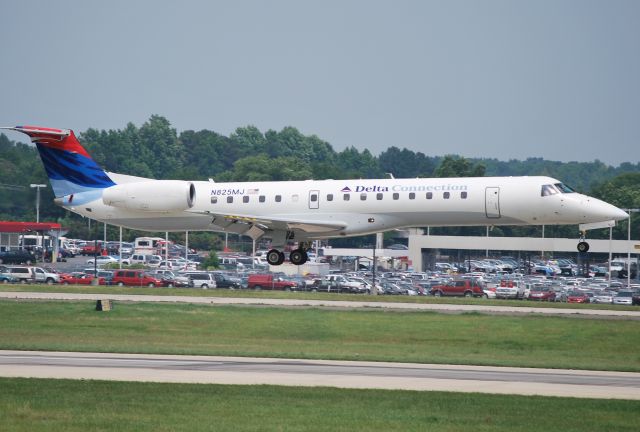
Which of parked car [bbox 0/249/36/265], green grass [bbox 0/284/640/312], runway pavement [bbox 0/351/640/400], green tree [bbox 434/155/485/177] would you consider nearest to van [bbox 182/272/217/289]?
green grass [bbox 0/284/640/312]

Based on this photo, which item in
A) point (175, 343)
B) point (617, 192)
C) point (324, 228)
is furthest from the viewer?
point (617, 192)

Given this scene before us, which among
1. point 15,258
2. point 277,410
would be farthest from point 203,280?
point 277,410

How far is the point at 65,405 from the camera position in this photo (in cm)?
2011

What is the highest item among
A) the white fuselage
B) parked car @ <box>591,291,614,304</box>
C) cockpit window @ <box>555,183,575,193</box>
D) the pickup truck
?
cockpit window @ <box>555,183,575,193</box>

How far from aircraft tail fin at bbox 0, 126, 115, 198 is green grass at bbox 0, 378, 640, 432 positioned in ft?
85.1

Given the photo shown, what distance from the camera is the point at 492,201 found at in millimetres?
41781

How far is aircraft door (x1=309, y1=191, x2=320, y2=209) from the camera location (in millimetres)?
44625

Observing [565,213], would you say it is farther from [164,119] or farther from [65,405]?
[164,119]

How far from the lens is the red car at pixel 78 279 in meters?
67.3

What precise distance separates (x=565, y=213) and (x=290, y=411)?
24.0 m

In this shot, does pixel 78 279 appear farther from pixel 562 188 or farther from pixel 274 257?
pixel 562 188

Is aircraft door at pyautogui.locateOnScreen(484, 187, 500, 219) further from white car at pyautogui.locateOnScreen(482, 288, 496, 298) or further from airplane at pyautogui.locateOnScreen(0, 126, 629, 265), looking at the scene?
white car at pyautogui.locateOnScreen(482, 288, 496, 298)

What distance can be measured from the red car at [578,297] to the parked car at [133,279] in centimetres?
2540

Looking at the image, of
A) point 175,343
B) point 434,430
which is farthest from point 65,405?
point 175,343
